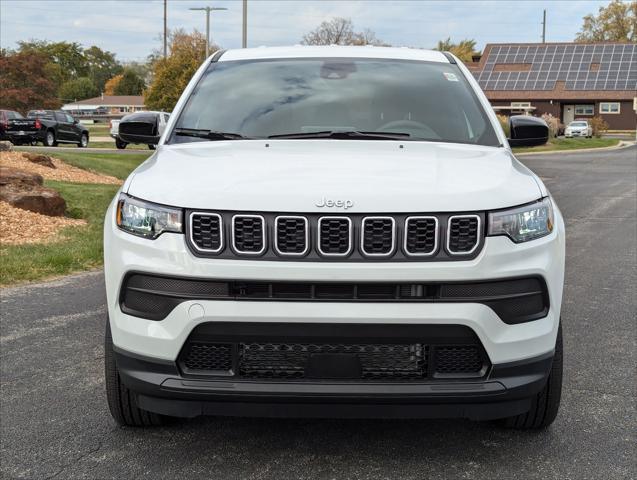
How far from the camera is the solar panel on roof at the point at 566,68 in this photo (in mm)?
68562

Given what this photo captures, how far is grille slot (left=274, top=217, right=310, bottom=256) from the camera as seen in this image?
9.23ft

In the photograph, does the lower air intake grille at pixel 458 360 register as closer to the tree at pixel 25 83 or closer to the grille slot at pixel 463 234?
the grille slot at pixel 463 234

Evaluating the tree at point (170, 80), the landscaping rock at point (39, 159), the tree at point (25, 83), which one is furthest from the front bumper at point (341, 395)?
the tree at point (170, 80)

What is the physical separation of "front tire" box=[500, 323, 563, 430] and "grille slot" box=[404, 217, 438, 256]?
79 centimetres

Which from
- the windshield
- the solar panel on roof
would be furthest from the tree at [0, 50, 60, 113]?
the windshield

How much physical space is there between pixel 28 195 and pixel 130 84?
382 ft

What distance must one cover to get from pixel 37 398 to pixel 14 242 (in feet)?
17.5

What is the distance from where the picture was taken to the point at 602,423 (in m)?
3.69

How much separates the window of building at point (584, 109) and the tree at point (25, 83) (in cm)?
A: 4717

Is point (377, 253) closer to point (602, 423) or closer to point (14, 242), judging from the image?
point (602, 423)

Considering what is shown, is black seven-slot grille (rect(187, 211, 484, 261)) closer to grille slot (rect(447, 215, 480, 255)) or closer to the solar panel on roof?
grille slot (rect(447, 215, 480, 255))

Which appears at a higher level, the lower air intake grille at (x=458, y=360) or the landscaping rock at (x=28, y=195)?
the lower air intake grille at (x=458, y=360)

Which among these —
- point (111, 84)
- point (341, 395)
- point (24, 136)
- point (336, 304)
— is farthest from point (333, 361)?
point (111, 84)

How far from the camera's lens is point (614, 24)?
98.4m
